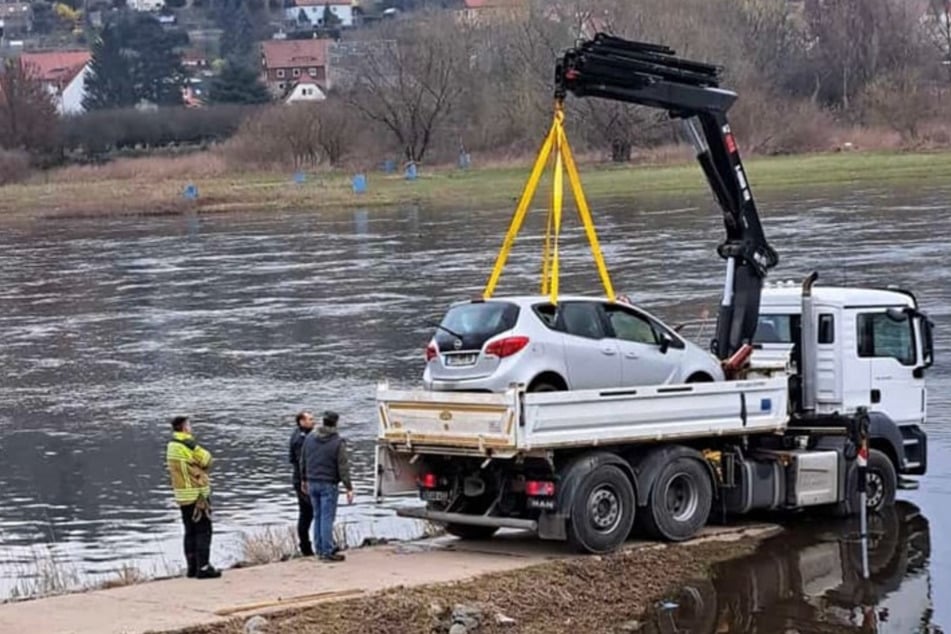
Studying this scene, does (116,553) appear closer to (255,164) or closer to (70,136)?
(255,164)

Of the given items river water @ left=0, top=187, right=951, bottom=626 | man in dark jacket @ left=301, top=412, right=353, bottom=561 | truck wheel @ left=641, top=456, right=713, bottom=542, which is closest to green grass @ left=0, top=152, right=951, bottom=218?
river water @ left=0, top=187, right=951, bottom=626

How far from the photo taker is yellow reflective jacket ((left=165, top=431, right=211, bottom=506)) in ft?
58.5

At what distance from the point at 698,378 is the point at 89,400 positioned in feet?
53.9

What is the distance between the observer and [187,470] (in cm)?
1781

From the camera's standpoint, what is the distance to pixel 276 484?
81.8ft

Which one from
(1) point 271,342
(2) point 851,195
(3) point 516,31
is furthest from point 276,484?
(3) point 516,31

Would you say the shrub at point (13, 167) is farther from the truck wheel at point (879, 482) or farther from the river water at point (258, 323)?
the truck wheel at point (879, 482)

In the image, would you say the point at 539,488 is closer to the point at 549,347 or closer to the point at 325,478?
the point at 549,347

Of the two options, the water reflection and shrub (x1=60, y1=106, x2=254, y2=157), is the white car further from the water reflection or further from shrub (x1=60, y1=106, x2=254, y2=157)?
shrub (x1=60, y1=106, x2=254, y2=157)

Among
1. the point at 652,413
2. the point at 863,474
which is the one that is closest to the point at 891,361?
the point at 863,474

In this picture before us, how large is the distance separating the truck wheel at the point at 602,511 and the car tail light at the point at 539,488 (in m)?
0.25

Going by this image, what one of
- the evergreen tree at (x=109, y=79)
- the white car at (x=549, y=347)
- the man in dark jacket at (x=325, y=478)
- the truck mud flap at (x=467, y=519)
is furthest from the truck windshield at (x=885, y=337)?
the evergreen tree at (x=109, y=79)

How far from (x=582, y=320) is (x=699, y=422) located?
5.28ft

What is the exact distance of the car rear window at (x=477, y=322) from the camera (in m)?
19.0
